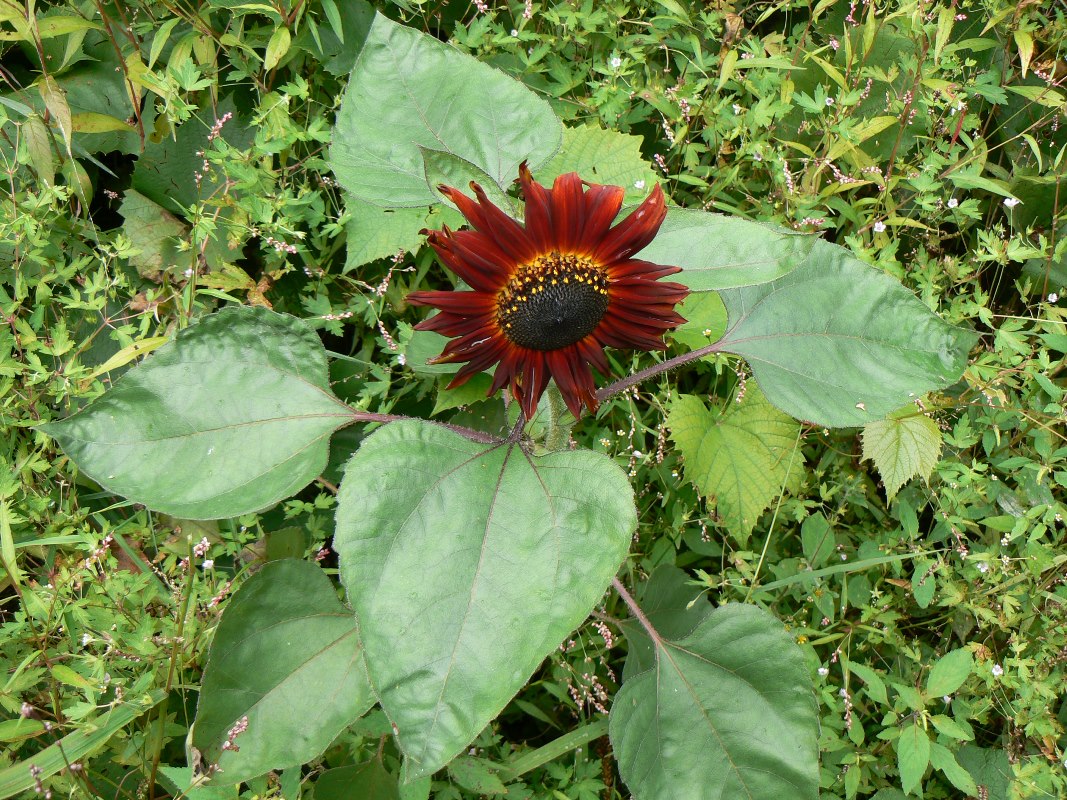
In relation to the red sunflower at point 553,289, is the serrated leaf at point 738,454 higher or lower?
lower

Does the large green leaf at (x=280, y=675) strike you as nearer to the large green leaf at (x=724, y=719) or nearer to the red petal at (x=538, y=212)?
the large green leaf at (x=724, y=719)

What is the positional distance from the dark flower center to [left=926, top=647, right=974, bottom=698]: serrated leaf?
1148 millimetres

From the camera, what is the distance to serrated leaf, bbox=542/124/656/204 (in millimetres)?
2262

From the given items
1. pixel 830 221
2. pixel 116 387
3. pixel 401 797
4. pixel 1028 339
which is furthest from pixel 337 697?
pixel 1028 339

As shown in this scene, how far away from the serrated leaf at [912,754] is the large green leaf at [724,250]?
1.03 metres

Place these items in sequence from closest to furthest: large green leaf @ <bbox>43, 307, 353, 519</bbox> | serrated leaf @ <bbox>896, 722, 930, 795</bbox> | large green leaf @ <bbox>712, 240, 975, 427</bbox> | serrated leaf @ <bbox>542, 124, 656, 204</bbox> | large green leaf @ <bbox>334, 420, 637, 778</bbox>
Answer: large green leaf @ <bbox>334, 420, 637, 778</bbox>, large green leaf @ <bbox>43, 307, 353, 519</bbox>, large green leaf @ <bbox>712, 240, 975, 427</bbox>, serrated leaf @ <bbox>896, 722, 930, 795</bbox>, serrated leaf @ <bbox>542, 124, 656, 204</bbox>

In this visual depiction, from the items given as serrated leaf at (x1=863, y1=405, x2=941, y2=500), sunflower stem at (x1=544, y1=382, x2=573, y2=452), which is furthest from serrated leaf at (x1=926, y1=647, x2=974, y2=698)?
sunflower stem at (x1=544, y1=382, x2=573, y2=452)

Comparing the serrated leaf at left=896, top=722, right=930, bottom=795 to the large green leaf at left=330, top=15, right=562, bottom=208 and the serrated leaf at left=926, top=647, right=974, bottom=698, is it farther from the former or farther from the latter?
the large green leaf at left=330, top=15, right=562, bottom=208

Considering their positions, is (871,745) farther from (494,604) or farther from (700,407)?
(494,604)

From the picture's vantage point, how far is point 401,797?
1747 mm

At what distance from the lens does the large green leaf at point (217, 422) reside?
5.03 feet

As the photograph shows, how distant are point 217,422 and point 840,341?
1156 millimetres

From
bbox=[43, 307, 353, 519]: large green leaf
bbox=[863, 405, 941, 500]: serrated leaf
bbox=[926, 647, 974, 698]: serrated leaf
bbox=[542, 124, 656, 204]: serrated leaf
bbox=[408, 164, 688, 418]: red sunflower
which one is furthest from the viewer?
bbox=[542, 124, 656, 204]: serrated leaf

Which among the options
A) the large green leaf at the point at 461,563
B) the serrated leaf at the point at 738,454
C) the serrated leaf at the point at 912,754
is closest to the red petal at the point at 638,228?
the large green leaf at the point at 461,563
